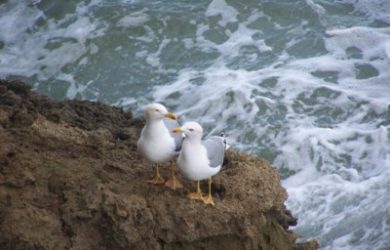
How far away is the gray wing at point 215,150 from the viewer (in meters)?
5.37

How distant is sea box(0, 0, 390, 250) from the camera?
25.4 feet

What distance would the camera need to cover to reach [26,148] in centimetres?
563

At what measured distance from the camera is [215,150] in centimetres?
550

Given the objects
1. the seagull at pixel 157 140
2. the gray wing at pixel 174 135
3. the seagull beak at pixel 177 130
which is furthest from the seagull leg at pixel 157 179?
the seagull beak at pixel 177 130

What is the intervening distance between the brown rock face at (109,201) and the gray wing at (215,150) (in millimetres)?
237

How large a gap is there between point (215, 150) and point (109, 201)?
94 centimetres

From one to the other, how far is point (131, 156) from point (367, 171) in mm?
3196

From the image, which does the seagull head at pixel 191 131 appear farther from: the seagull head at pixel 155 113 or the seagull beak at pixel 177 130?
the seagull head at pixel 155 113

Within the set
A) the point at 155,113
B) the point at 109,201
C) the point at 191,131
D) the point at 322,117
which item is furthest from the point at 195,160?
the point at 322,117

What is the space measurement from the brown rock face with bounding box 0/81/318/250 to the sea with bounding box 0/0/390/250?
1.49 metres

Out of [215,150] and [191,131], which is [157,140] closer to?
[191,131]

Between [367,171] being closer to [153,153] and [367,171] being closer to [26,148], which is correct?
[153,153]

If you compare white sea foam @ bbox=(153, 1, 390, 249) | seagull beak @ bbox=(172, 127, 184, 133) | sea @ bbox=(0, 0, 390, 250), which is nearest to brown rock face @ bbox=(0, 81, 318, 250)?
seagull beak @ bbox=(172, 127, 184, 133)

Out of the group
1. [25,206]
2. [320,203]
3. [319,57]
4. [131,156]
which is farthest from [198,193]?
[319,57]
